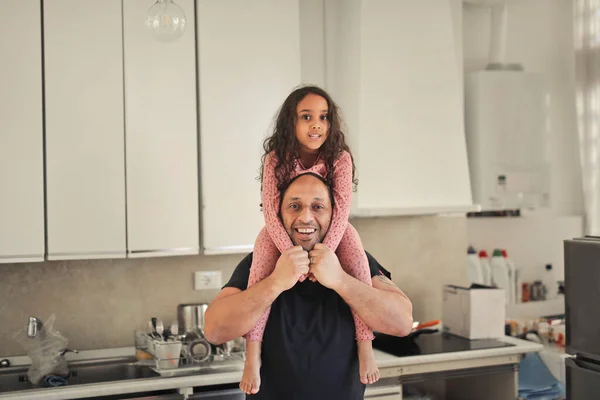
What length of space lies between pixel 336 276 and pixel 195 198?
5.26 feet

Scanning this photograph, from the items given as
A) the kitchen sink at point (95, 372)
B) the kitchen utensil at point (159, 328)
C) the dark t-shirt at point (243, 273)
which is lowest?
the kitchen sink at point (95, 372)

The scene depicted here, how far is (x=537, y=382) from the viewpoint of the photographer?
3590mm

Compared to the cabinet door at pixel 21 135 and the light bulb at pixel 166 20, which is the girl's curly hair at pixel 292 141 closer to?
the light bulb at pixel 166 20

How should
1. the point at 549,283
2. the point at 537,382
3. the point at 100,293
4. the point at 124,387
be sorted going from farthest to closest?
the point at 549,283 < the point at 537,382 < the point at 100,293 < the point at 124,387

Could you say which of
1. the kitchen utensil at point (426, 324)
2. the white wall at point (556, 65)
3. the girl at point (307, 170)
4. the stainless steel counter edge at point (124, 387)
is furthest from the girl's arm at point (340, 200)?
the white wall at point (556, 65)

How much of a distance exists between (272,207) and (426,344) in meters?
1.97

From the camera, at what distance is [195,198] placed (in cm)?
314

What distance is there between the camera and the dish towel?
358cm

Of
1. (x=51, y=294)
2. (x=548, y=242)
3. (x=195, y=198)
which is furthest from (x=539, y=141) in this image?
(x=51, y=294)

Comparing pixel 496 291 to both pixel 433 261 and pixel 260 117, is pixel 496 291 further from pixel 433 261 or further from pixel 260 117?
pixel 260 117

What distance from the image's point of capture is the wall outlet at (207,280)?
11.4 feet

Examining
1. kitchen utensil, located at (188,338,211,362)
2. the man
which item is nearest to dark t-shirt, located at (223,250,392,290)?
the man

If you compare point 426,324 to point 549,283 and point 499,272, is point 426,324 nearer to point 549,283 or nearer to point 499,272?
point 499,272

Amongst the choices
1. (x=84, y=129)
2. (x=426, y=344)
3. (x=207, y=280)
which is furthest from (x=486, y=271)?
(x=84, y=129)
